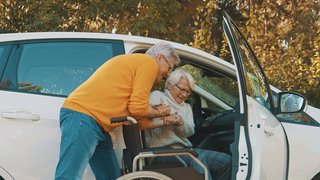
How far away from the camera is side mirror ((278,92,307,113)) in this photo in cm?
349

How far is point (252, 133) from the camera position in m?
2.93

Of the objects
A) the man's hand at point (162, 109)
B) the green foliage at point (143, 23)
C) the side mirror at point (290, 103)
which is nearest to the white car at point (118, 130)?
the side mirror at point (290, 103)

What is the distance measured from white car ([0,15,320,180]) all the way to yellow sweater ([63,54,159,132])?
0.28 metres

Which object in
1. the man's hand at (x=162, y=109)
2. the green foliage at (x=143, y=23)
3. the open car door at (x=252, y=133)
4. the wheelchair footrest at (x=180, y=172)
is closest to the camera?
the open car door at (x=252, y=133)

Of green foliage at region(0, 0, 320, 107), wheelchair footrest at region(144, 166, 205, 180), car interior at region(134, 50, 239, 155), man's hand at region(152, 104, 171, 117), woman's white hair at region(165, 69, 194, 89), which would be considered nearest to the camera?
wheelchair footrest at region(144, 166, 205, 180)

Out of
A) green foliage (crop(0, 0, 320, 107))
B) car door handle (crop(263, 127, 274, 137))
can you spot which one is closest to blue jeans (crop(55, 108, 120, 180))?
car door handle (crop(263, 127, 274, 137))

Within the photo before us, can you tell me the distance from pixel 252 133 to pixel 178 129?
0.64 m

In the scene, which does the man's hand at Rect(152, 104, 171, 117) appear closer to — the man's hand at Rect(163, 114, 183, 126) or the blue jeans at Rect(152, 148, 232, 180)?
the man's hand at Rect(163, 114, 183, 126)

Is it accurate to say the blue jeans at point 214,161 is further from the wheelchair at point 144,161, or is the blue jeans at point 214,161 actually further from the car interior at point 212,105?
the car interior at point 212,105

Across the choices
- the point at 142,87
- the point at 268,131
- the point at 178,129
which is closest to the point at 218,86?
the point at 178,129

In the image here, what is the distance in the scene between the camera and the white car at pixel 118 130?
2.96m

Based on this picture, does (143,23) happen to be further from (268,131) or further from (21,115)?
(268,131)

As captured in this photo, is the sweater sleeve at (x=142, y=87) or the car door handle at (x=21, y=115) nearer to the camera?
the sweater sleeve at (x=142, y=87)

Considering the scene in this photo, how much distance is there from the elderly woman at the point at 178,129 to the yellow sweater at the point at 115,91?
0.81 ft
